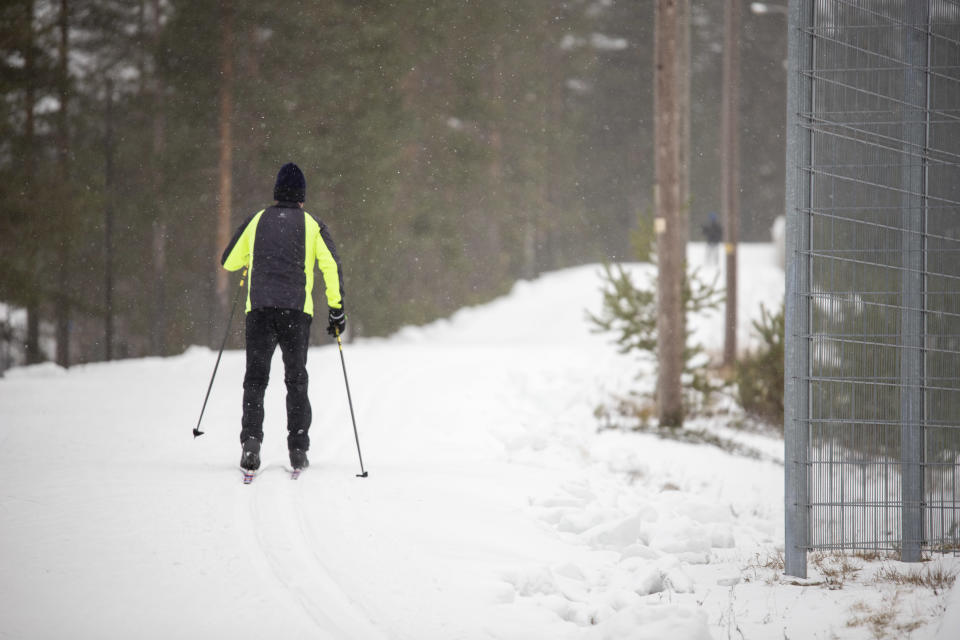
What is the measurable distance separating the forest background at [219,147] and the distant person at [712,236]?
5.24 meters

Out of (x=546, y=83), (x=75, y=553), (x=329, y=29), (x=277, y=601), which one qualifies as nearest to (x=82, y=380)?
(x=75, y=553)

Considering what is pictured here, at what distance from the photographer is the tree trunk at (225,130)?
60.1ft

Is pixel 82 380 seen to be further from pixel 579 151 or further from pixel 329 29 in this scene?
pixel 579 151

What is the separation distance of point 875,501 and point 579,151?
35132 mm

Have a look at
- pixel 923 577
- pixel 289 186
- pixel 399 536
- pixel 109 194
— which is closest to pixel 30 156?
pixel 109 194

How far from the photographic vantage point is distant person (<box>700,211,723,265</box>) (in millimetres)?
27594

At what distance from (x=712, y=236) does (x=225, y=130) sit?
17.4 metres

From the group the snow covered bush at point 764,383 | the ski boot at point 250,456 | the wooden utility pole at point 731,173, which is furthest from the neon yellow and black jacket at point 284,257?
the wooden utility pole at point 731,173

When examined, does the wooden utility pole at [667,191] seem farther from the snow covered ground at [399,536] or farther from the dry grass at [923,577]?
the dry grass at [923,577]

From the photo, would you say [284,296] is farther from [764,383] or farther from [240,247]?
[764,383]

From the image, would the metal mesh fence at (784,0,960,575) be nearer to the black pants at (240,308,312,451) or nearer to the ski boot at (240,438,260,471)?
the black pants at (240,308,312,451)

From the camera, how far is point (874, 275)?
495 cm

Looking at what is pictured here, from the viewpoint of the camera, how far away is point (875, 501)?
15.6 feet

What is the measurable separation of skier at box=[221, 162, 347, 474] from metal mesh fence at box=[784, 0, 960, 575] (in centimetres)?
345
